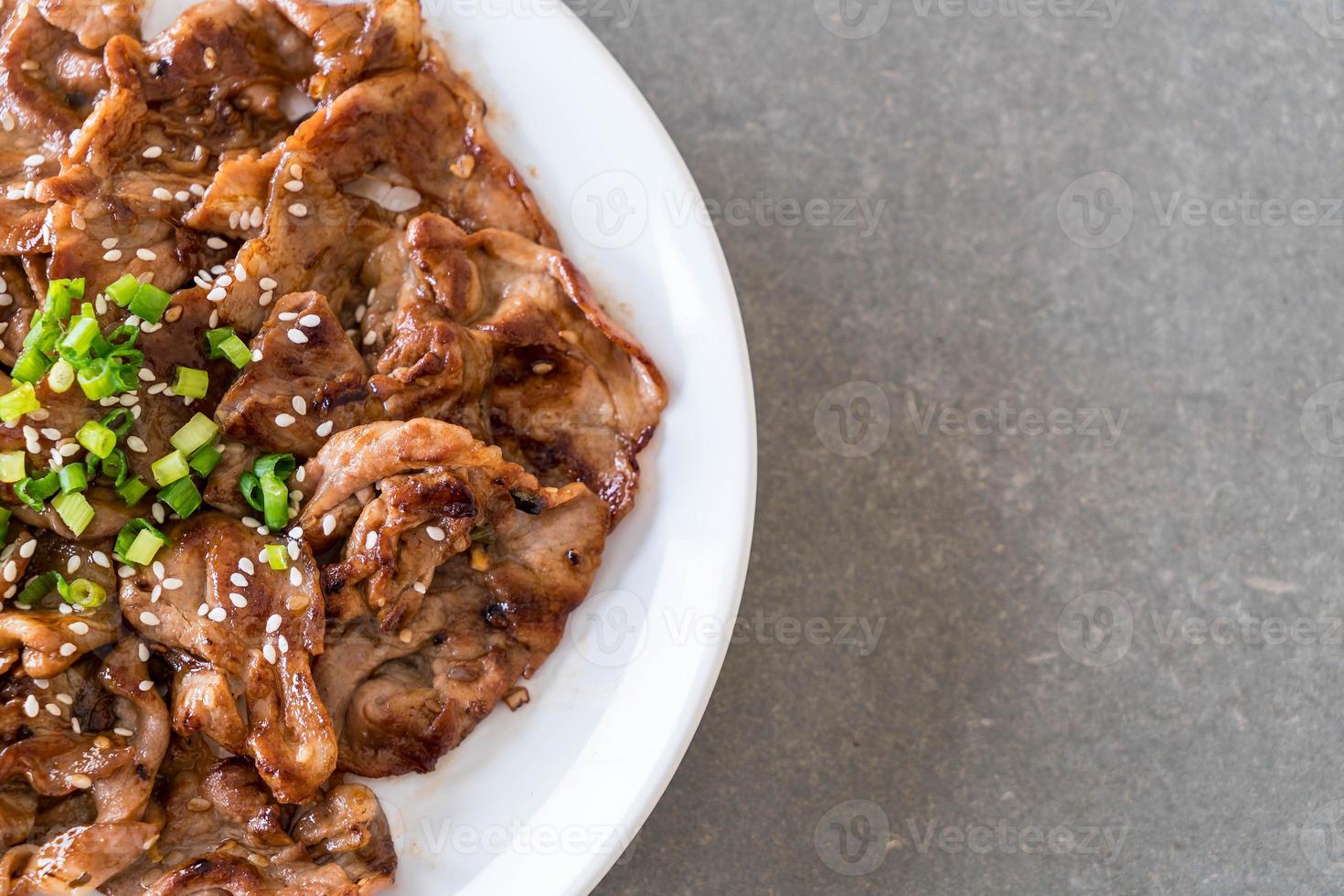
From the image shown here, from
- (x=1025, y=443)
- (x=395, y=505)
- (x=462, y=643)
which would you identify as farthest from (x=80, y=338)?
(x=1025, y=443)

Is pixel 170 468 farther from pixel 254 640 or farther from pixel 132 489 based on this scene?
pixel 254 640

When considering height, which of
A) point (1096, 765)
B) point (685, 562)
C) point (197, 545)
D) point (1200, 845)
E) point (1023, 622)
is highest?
point (197, 545)

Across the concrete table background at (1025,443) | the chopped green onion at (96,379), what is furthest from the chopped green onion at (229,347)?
the concrete table background at (1025,443)

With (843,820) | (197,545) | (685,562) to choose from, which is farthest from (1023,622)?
(197,545)

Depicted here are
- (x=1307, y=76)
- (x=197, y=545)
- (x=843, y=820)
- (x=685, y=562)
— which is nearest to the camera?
(x=197, y=545)

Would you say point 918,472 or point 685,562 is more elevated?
point 685,562

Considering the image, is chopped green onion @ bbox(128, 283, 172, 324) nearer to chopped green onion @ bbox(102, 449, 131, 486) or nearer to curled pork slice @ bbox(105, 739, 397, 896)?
chopped green onion @ bbox(102, 449, 131, 486)

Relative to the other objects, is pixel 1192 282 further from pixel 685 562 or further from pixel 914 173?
pixel 685 562
